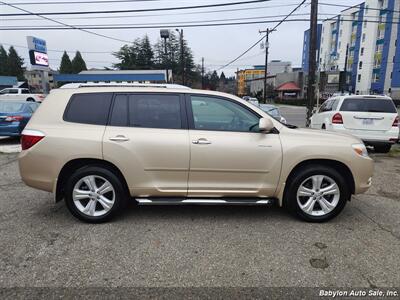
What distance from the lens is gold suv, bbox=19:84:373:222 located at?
351 centimetres

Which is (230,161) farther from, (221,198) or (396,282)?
(396,282)

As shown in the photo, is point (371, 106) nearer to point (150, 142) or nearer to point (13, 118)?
point (150, 142)

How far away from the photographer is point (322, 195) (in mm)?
3705

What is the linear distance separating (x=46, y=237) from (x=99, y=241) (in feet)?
2.20

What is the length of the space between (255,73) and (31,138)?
12096 centimetres

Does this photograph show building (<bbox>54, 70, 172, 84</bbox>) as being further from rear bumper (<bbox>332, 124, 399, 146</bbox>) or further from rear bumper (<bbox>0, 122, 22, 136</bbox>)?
rear bumper (<bbox>332, 124, 399, 146</bbox>)

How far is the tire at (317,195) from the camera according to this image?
143 inches

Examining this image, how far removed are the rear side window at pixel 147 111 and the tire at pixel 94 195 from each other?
0.68 m

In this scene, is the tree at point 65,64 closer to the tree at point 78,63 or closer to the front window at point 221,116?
the tree at point 78,63

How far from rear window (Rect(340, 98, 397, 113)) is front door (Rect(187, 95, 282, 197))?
17.1ft

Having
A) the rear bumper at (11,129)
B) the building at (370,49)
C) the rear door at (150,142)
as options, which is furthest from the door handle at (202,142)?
the building at (370,49)

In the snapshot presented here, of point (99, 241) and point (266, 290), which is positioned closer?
point (266, 290)

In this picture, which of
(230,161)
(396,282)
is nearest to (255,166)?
(230,161)

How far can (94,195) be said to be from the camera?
363 centimetres
